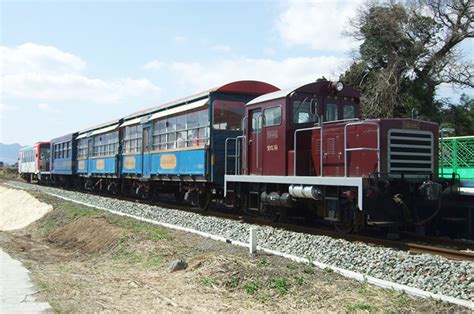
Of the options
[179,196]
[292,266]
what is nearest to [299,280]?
[292,266]

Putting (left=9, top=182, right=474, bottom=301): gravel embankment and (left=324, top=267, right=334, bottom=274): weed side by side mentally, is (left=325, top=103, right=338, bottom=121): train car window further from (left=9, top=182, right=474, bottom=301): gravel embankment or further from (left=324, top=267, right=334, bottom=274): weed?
(left=324, top=267, right=334, bottom=274): weed

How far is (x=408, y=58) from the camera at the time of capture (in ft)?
90.9

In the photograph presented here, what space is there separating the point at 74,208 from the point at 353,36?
65.4 ft

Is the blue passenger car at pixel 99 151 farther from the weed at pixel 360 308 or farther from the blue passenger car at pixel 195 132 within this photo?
the weed at pixel 360 308

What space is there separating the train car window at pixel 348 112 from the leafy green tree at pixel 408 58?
14479 millimetres

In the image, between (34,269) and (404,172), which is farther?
(404,172)

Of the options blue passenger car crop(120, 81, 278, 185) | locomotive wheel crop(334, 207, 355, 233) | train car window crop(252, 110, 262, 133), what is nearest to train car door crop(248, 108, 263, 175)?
train car window crop(252, 110, 262, 133)

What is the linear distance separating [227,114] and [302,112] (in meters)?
3.71

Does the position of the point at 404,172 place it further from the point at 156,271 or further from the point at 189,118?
the point at 189,118

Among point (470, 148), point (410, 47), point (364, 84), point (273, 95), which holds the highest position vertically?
point (410, 47)

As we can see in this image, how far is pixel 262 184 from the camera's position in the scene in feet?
41.1

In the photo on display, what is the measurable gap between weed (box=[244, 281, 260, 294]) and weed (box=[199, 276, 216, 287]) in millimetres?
472

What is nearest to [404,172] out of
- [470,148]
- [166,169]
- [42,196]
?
[470,148]

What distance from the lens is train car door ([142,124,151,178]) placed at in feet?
61.9
